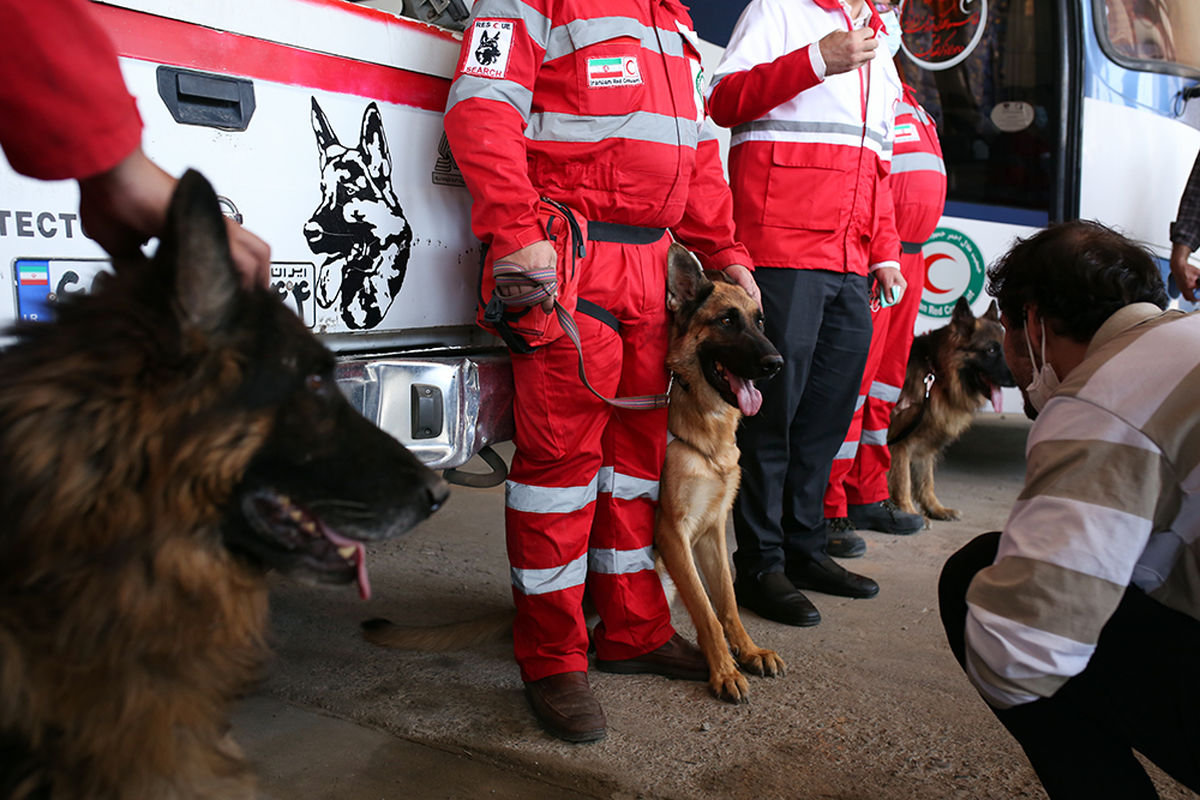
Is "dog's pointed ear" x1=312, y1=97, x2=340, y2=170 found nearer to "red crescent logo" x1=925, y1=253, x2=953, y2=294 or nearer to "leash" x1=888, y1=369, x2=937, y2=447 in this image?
"leash" x1=888, y1=369, x2=937, y2=447

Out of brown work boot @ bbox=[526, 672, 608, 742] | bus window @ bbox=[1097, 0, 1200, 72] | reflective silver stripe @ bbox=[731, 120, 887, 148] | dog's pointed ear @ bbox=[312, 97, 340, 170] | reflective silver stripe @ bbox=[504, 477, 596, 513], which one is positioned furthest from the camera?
bus window @ bbox=[1097, 0, 1200, 72]

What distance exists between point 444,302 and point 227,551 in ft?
4.75

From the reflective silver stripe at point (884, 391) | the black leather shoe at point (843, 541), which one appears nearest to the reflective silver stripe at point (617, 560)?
the black leather shoe at point (843, 541)

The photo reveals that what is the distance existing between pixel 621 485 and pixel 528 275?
2.81ft

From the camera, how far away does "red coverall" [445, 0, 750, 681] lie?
7.10ft

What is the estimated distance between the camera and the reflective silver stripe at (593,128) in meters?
2.32

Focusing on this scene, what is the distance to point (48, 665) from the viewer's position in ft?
3.23

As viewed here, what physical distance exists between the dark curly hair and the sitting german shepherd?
3.19 ft

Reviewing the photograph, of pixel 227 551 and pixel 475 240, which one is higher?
pixel 475 240

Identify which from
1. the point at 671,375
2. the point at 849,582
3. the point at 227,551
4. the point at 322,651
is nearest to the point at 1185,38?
the point at 849,582

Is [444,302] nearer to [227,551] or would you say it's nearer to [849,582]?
[227,551]

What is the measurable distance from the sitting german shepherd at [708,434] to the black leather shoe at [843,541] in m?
1.24

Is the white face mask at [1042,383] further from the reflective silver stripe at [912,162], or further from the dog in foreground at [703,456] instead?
the reflective silver stripe at [912,162]

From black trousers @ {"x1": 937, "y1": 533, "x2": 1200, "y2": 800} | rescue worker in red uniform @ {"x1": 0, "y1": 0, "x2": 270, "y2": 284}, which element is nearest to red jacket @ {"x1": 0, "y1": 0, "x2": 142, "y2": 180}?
rescue worker in red uniform @ {"x1": 0, "y1": 0, "x2": 270, "y2": 284}
